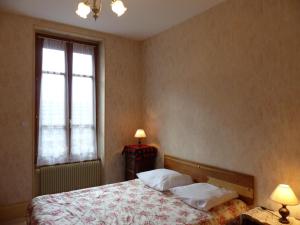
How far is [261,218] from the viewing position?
2074 millimetres

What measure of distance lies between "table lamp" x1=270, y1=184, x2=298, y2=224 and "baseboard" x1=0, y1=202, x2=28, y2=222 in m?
3.26

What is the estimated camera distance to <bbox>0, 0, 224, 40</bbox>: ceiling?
9.57 feet

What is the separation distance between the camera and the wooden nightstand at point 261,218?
6.60ft

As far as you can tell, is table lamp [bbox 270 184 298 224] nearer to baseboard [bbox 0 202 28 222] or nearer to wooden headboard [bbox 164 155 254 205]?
wooden headboard [bbox 164 155 254 205]

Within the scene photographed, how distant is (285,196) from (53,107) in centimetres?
334

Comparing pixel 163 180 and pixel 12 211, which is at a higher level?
pixel 163 180

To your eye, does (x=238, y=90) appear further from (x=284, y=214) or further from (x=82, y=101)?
(x=82, y=101)

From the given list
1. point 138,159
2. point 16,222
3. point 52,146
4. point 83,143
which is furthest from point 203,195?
point 16,222

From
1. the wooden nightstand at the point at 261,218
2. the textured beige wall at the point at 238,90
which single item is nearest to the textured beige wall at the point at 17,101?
the textured beige wall at the point at 238,90

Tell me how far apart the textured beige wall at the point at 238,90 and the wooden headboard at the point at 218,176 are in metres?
0.07

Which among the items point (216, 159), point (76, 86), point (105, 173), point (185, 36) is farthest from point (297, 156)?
point (76, 86)

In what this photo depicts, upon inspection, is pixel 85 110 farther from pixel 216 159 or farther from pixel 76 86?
pixel 216 159

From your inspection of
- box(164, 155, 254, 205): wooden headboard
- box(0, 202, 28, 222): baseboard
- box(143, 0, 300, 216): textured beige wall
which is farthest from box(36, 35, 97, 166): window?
box(164, 155, 254, 205): wooden headboard

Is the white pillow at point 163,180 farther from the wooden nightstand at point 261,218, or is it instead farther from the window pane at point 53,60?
the window pane at point 53,60
